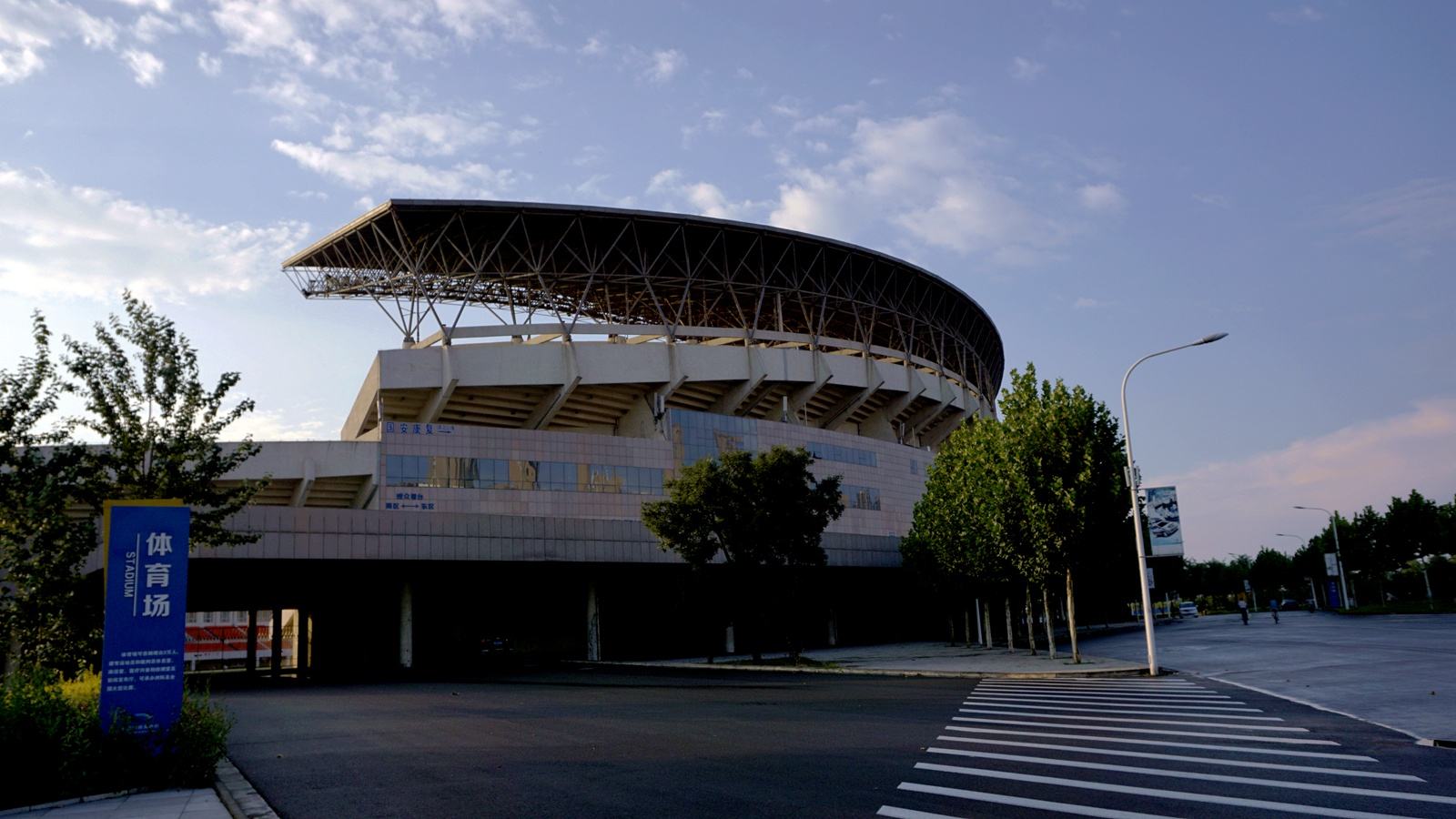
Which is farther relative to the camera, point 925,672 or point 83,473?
point 925,672

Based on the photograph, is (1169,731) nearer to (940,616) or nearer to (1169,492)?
(1169,492)

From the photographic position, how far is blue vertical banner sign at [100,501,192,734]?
11.8 metres

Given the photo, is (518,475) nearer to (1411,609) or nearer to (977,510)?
(977,510)

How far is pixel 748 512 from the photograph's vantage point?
3728cm

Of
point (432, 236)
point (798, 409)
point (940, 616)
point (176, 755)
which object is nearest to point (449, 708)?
point (176, 755)

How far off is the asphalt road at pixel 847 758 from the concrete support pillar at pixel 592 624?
27.6 metres

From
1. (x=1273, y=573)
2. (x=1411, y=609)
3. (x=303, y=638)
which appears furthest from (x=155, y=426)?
(x=1273, y=573)

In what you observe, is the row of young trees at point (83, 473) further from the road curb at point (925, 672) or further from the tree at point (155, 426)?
the road curb at point (925, 672)

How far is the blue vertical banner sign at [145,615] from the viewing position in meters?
11.8

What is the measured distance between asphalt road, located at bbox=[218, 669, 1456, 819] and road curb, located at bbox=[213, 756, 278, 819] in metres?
0.20

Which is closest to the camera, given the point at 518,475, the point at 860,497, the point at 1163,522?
the point at 1163,522

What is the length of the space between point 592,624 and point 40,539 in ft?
110

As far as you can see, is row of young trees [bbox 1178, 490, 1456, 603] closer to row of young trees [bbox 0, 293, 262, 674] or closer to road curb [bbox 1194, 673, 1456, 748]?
road curb [bbox 1194, 673, 1456, 748]

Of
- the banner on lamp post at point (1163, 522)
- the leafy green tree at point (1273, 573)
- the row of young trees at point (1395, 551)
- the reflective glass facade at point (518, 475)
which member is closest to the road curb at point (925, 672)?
the banner on lamp post at point (1163, 522)
